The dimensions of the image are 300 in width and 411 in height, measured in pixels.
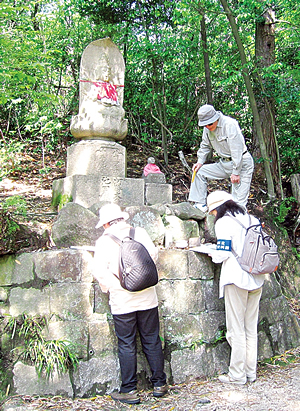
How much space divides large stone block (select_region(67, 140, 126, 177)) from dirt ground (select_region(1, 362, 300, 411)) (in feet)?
8.85

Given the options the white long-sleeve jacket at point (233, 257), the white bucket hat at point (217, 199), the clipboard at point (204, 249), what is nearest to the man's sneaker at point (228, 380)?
the white long-sleeve jacket at point (233, 257)

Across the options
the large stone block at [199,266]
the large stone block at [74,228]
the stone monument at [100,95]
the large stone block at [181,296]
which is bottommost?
the large stone block at [181,296]

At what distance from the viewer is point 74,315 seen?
3.66m

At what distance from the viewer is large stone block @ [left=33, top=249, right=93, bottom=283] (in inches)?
147

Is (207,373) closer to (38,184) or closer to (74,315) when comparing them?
(74,315)

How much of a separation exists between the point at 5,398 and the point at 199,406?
1683mm

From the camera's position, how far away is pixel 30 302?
3693mm

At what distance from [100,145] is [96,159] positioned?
20 centimetres

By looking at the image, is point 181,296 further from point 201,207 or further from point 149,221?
point 201,207

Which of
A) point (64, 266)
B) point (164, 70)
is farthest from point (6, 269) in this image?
point (164, 70)

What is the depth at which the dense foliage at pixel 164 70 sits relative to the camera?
7492 mm

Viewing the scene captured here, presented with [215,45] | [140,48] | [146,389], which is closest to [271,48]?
[215,45]

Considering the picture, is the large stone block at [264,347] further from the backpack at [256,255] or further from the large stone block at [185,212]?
the large stone block at [185,212]

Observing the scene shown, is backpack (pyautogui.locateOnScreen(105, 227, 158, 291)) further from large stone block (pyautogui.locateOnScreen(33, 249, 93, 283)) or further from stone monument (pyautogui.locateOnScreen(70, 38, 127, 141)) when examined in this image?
stone monument (pyautogui.locateOnScreen(70, 38, 127, 141))
